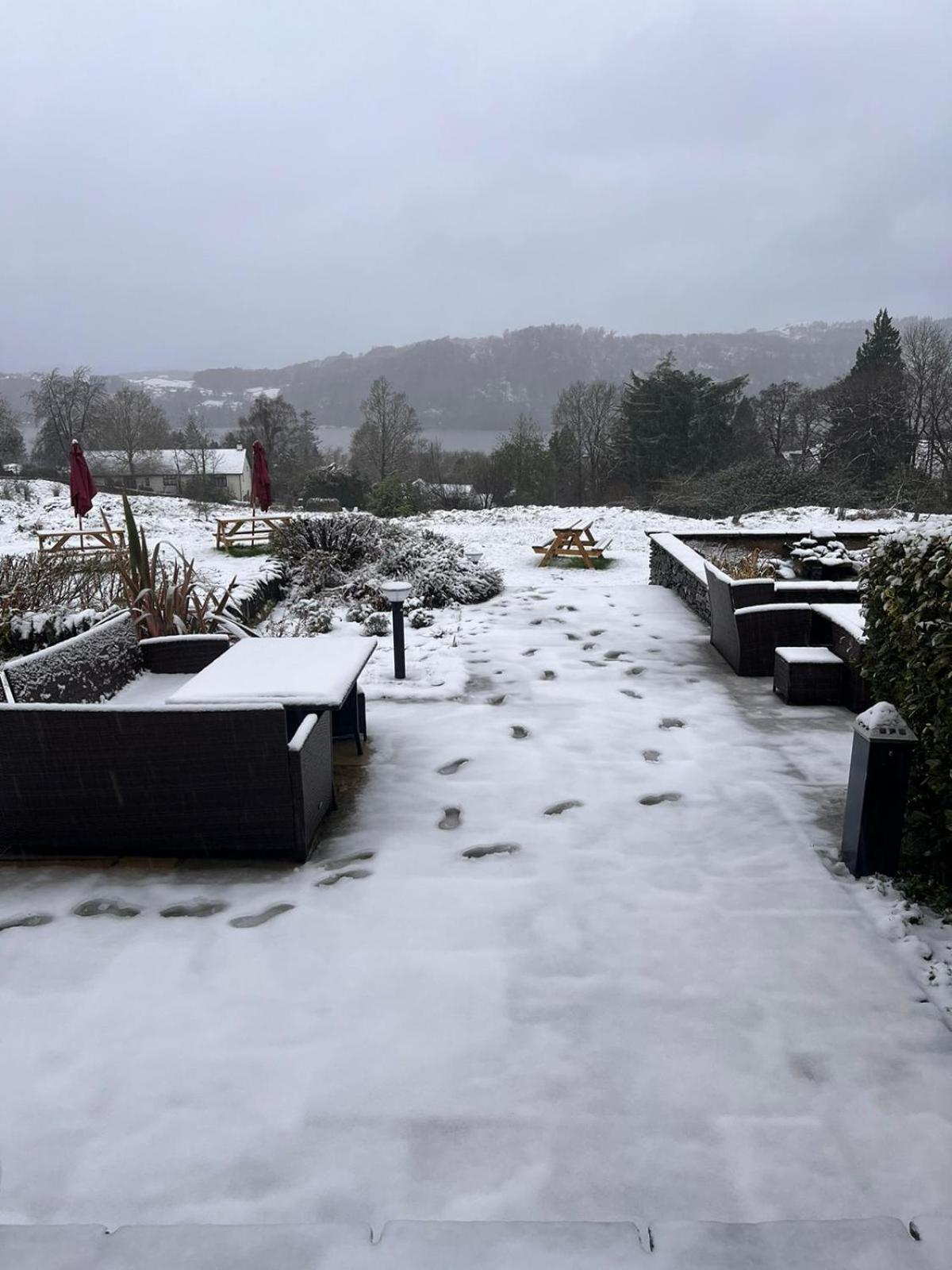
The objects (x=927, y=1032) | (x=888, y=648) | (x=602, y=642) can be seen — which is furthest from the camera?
(x=602, y=642)

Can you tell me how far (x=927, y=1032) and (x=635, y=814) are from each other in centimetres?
142

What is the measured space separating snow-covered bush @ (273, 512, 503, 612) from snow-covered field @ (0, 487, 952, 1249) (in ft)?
14.4

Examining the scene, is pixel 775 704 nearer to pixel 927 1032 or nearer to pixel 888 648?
pixel 888 648

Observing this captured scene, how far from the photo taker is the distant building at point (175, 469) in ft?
120

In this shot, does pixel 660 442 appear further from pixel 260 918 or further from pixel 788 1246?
pixel 788 1246

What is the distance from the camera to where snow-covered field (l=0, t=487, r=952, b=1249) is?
1776 millimetres

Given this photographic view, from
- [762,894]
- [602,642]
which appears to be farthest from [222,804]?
[602,642]

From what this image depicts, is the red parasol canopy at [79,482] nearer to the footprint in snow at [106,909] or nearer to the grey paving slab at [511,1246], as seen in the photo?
the footprint in snow at [106,909]

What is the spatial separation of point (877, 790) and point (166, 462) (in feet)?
144

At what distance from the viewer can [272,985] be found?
242 cm

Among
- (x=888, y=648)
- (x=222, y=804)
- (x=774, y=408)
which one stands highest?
(x=774, y=408)

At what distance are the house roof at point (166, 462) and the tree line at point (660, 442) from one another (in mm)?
614

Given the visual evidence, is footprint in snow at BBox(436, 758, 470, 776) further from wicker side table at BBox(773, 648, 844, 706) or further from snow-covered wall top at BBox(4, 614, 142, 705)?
wicker side table at BBox(773, 648, 844, 706)

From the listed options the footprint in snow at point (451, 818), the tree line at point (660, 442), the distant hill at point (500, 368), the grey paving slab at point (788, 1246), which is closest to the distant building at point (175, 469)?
the tree line at point (660, 442)
